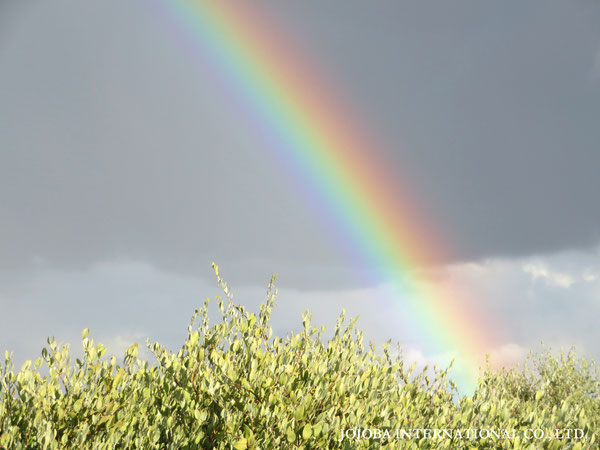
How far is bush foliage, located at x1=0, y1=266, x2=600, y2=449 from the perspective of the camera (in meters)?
6.92

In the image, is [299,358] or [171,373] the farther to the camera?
[299,358]

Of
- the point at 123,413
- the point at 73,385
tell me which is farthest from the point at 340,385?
the point at 73,385

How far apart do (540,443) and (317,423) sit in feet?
11.8

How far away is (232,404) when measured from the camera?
297 inches

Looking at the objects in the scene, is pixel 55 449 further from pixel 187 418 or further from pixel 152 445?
pixel 187 418

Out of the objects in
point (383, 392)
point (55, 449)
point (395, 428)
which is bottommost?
point (55, 449)

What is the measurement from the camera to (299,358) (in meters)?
8.51

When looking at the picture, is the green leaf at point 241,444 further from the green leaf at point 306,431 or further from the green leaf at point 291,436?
the green leaf at point 306,431

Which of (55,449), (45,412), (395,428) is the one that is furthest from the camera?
(395,428)

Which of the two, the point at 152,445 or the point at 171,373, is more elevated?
the point at 171,373

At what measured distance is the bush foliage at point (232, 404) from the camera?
6922mm

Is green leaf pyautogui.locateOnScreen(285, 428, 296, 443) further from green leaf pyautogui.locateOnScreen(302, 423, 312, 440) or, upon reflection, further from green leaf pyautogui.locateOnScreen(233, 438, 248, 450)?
green leaf pyautogui.locateOnScreen(233, 438, 248, 450)

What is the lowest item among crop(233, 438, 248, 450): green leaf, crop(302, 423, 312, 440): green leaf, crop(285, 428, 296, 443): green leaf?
crop(233, 438, 248, 450): green leaf

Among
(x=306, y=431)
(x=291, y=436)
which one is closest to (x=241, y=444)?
(x=291, y=436)
